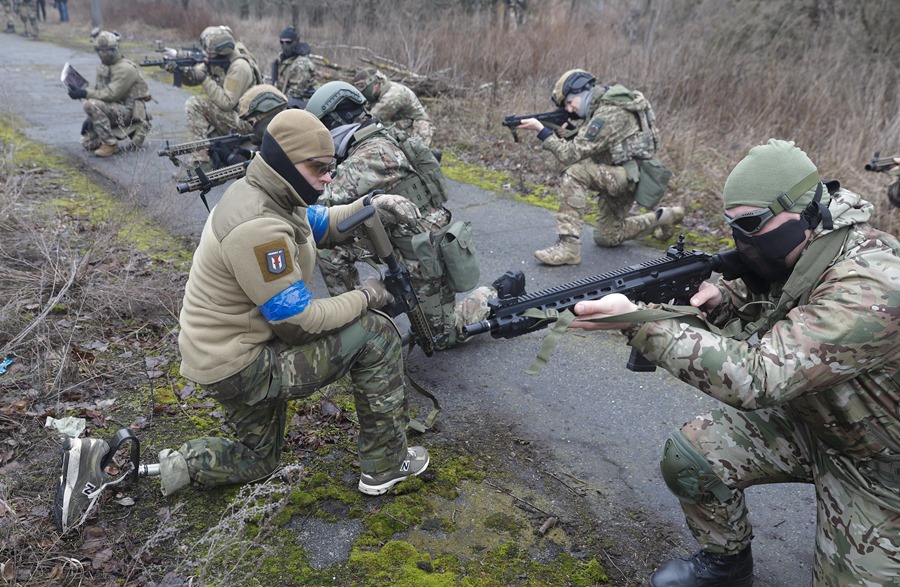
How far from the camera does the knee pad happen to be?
8.79ft

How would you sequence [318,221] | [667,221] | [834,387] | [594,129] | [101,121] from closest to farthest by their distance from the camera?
[834,387] < [318,221] < [594,129] < [667,221] < [101,121]

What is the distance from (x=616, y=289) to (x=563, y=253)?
370 cm

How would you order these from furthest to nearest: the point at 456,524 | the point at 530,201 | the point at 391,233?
the point at 530,201, the point at 391,233, the point at 456,524

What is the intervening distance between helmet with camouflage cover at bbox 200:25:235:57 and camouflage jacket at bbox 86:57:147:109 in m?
1.82

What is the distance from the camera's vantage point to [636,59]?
10.6 meters

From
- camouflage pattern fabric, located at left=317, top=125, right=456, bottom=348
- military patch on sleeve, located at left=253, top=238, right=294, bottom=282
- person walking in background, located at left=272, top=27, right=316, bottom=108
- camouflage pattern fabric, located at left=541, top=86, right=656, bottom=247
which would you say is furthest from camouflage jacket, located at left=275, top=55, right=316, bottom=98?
Answer: military patch on sleeve, located at left=253, top=238, right=294, bottom=282

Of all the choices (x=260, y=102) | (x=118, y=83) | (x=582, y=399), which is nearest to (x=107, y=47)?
(x=118, y=83)

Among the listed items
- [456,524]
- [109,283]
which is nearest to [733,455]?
[456,524]

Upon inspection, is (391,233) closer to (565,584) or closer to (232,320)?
(232,320)

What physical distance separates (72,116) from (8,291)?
27.5 ft

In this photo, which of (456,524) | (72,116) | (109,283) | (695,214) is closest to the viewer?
(456,524)

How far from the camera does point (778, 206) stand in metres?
2.34

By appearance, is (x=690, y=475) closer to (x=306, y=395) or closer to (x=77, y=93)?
(x=306, y=395)

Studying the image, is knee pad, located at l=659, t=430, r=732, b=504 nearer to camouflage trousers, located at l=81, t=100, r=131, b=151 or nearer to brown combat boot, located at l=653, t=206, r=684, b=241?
brown combat boot, located at l=653, t=206, r=684, b=241
